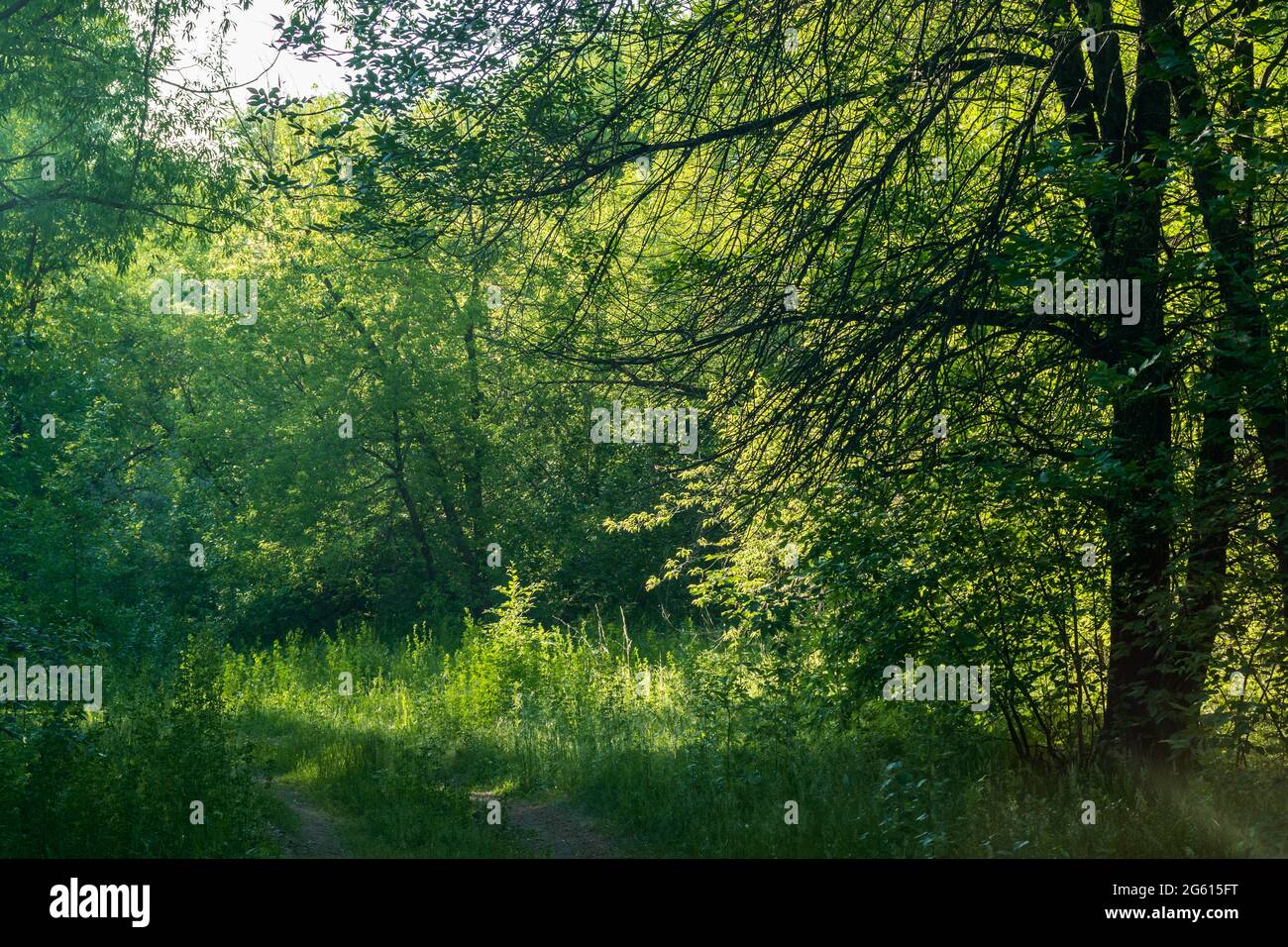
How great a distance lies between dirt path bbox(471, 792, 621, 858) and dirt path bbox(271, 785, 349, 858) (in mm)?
1483

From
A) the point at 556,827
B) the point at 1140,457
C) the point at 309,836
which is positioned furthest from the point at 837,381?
the point at 309,836

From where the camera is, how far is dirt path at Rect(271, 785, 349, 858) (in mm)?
9031

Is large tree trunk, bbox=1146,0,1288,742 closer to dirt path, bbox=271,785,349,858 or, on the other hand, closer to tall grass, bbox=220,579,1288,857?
tall grass, bbox=220,579,1288,857

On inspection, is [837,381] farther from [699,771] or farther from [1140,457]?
[699,771]

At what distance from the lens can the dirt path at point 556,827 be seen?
9189 mm

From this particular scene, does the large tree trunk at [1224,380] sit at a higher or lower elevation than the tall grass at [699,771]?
higher

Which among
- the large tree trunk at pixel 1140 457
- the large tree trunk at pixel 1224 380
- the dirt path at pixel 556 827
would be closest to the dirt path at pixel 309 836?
the dirt path at pixel 556 827

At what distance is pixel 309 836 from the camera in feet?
31.7

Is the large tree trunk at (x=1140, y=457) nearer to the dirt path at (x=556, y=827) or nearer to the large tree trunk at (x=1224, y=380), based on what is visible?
the large tree trunk at (x=1224, y=380)

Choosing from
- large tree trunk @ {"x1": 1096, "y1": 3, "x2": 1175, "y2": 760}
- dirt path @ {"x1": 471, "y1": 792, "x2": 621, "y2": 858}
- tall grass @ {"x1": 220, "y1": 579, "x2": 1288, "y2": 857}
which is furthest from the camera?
dirt path @ {"x1": 471, "y1": 792, "x2": 621, "y2": 858}

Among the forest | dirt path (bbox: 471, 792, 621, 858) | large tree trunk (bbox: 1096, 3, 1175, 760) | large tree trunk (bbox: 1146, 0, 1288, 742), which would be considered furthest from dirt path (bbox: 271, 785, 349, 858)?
large tree trunk (bbox: 1146, 0, 1288, 742)

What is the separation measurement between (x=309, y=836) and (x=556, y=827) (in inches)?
86.2

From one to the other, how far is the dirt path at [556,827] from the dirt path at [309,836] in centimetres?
148

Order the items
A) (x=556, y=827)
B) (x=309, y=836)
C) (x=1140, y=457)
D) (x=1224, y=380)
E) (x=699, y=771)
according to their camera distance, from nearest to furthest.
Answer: (x=1224, y=380) → (x=1140, y=457) → (x=309, y=836) → (x=556, y=827) → (x=699, y=771)
